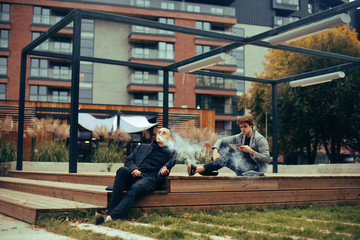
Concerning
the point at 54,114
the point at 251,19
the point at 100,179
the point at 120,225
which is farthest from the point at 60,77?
the point at 120,225

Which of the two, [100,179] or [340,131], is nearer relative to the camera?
[100,179]

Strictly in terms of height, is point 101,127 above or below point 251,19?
below

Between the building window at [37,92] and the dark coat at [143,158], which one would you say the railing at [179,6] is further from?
the dark coat at [143,158]

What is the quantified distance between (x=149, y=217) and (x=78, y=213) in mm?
794

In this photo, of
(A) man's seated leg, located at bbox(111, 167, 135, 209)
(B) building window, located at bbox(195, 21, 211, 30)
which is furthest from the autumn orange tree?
(A) man's seated leg, located at bbox(111, 167, 135, 209)

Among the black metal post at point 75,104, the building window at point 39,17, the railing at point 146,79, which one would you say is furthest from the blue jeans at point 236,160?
the building window at point 39,17

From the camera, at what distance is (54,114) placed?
77.8 feet

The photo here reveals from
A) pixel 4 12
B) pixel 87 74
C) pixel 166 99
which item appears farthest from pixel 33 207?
pixel 4 12

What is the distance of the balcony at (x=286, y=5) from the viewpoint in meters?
41.0

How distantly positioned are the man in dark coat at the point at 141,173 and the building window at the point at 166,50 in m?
29.2

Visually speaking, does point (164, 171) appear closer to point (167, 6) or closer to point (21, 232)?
point (21, 232)

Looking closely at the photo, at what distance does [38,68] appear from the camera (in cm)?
3178

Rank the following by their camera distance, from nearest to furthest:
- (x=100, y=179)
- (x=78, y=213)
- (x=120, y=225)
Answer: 1. (x=120, y=225)
2. (x=78, y=213)
3. (x=100, y=179)

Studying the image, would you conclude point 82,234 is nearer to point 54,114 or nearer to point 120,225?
Result: point 120,225
